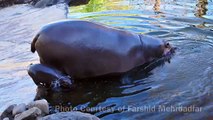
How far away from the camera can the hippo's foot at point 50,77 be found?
13.2ft

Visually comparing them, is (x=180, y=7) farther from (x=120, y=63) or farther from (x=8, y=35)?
(x=120, y=63)

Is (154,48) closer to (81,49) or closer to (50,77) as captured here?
(81,49)

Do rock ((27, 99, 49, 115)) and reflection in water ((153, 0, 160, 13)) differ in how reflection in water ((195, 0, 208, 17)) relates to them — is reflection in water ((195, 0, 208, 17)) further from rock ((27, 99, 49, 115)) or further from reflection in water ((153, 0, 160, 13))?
rock ((27, 99, 49, 115))

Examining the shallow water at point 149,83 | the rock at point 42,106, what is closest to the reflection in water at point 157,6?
the shallow water at point 149,83

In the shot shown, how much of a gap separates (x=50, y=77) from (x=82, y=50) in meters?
0.46

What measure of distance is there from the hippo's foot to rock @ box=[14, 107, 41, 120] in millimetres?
720

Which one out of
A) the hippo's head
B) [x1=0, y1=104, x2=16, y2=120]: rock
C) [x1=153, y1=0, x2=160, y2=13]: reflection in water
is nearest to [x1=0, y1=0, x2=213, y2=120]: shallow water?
the hippo's head

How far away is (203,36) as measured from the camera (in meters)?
5.73

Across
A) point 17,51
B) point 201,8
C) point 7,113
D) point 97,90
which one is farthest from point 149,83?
point 201,8

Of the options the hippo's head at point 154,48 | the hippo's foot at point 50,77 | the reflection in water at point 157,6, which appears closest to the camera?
the hippo's foot at point 50,77

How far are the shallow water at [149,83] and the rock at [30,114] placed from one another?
39cm

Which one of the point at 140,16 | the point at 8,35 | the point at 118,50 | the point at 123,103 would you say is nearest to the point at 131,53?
the point at 118,50

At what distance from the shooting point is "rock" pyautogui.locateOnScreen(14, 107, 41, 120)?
3.23 meters

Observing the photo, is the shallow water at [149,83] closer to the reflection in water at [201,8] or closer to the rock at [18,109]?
the reflection in water at [201,8]
